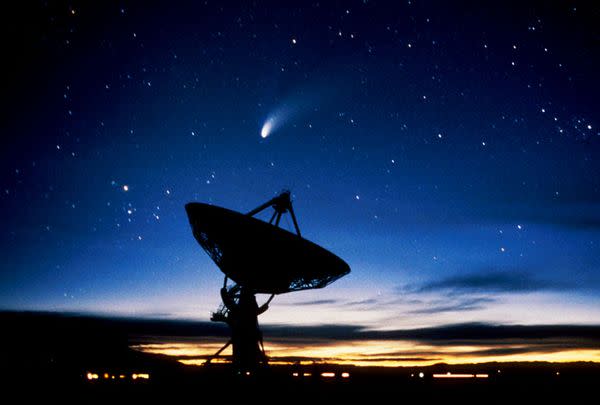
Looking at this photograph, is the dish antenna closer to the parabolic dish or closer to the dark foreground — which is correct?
the parabolic dish

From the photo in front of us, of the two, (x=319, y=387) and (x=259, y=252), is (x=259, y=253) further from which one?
(x=319, y=387)

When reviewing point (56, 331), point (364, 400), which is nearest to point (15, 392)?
point (364, 400)

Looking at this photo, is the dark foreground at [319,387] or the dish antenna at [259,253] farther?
the dish antenna at [259,253]

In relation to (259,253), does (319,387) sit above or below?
below

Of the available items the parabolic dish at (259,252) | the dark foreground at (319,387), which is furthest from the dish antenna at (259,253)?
the dark foreground at (319,387)

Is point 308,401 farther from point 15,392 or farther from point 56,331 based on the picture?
point 56,331

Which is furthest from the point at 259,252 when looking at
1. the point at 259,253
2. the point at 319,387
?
the point at 319,387

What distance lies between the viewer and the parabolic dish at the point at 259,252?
71.4ft

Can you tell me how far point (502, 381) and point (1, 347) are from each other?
89.5 meters

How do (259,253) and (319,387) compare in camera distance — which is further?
(259,253)

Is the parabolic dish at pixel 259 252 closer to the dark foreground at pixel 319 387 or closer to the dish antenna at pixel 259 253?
the dish antenna at pixel 259 253

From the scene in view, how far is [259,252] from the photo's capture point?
73.7ft

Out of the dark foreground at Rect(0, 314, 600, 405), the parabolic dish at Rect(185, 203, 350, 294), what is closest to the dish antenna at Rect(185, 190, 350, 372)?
the parabolic dish at Rect(185, 203, 350, 294)

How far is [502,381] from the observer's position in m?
12.4
